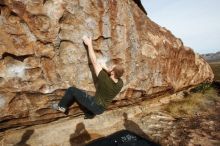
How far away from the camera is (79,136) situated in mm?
6422

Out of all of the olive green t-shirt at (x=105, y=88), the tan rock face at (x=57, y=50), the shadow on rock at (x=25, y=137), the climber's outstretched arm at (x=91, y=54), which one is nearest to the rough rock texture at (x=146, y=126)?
the shadow on rock at (x=25, y=137)

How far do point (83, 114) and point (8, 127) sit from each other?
71.3 inches

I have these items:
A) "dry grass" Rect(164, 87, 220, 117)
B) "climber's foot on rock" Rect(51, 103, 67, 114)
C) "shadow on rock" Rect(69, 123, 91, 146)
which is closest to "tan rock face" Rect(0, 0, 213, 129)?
"climber's foot on rock" Rect(51, 103, 67, 114)

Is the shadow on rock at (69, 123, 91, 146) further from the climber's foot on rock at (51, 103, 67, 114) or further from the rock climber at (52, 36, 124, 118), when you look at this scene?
the rock climber at (52, 36, 124, 118)

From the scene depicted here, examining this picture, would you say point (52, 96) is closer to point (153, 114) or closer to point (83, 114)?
point (83, 114)

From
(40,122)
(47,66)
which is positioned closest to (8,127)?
(40,122)

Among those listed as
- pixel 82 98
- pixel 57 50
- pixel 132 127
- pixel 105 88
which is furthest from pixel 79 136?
pixel 57 50

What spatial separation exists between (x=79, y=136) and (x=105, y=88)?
68.0 inches

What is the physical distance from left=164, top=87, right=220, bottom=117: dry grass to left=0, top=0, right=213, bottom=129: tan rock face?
1.61m

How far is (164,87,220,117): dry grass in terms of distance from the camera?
8390 mm

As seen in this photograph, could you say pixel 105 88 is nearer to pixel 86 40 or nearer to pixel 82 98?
pixel 82 98

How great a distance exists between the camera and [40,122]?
6266 millimetres

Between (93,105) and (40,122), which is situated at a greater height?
(93,105)

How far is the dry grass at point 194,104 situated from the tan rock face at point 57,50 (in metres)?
1.61
